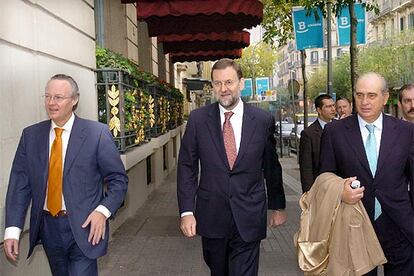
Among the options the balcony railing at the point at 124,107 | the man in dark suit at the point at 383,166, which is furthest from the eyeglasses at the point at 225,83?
the balcony railing at the point at 124,107

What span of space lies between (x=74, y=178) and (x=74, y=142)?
239 millimetres

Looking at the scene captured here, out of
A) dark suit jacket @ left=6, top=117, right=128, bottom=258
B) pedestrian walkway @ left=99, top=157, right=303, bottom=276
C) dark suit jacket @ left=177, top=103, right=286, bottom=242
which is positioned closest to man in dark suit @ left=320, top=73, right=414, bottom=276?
dark suit jacket @ left=177, top=103, right=286, bottom=242

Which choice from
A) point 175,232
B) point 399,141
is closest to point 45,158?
point 399,141

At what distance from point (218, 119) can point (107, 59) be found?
4.27 m

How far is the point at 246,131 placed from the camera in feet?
13.9

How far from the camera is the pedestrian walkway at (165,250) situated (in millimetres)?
6625

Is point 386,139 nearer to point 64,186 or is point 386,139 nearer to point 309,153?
point 64,186

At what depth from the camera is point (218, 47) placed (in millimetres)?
14391

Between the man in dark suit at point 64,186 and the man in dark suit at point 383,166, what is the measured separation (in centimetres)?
156

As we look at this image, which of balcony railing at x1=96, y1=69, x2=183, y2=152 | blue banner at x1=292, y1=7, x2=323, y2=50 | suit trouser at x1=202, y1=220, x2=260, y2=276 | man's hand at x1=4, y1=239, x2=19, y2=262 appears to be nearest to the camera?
man's hand at x1=4, y1=239, x2=19, y2=262

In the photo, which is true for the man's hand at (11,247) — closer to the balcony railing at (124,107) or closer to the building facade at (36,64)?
the building facade at (36,64)

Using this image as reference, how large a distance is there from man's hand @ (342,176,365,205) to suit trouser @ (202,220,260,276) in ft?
2.96

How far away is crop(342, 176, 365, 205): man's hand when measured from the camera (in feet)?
11.8

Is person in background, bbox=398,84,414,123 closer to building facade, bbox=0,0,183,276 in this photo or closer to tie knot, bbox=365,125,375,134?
tie knot, bbox=365,125,375,134
